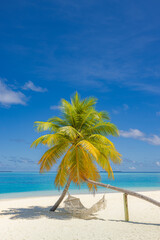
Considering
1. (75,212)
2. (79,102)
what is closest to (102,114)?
(79,102)

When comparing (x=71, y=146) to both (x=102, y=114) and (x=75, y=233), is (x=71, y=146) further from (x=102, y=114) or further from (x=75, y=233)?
(x=75, y=233)

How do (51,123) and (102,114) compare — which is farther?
(102,114)

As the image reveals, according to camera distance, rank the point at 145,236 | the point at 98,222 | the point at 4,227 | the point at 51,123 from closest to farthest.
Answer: the point at 145,236 → the point at 4,227 → the point at 98,222 → the point at 51,123

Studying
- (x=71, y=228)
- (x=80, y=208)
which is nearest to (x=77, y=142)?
(x=80, y=208)

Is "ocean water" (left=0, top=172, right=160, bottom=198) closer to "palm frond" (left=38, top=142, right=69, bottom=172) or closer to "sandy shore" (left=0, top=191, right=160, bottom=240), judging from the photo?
"sandy shore" (left=0, top=191, right=160, bottom=240)

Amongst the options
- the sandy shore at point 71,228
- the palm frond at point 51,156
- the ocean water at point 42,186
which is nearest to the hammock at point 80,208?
the sandy shore at point 71,228

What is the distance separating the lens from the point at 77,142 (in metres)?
7.80

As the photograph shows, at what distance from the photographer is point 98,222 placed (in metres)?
6.71

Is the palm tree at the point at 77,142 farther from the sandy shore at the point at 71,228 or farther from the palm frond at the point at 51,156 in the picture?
the sandy shore at the point at 71,228

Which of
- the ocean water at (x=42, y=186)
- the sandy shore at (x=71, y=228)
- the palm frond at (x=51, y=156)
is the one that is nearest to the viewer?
the sandy shore at (x=71, y=228)

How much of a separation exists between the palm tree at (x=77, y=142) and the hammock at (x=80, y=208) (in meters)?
0.58

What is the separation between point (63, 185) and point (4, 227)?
2423 mm

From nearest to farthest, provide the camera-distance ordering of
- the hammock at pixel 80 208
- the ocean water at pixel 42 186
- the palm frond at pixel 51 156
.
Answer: the hammock at pixel 80 208
the palm frond at pixel 51 156
the ocean water at pixel 42 186

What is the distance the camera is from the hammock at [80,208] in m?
7.04
